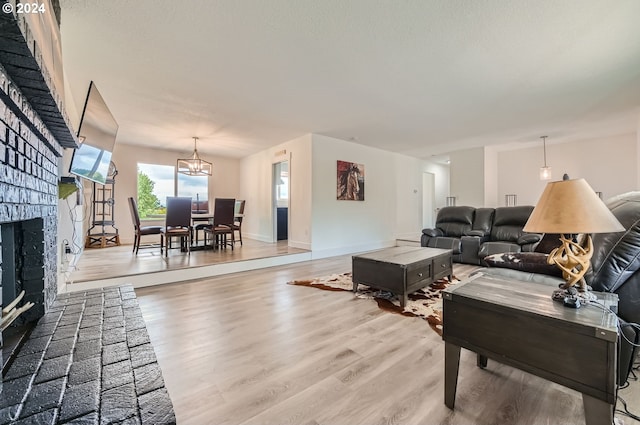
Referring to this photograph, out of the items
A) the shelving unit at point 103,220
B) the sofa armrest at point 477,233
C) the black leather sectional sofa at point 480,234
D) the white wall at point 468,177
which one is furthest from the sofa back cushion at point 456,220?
the shelving unit at point 103,220

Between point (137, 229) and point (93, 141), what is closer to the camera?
point (93, 141)

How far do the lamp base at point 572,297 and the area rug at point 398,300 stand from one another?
1067 mm

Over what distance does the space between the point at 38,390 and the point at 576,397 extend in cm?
245

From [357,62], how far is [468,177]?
206 inches

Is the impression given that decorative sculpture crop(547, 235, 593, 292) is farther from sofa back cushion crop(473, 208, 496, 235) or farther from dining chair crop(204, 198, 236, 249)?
dining chair crop(204, 198, 236, 249)

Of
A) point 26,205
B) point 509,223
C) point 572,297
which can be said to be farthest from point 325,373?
point 509,223

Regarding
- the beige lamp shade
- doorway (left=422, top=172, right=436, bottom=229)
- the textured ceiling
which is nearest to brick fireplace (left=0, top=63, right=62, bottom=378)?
the textured ceiling

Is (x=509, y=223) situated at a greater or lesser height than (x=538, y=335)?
greater

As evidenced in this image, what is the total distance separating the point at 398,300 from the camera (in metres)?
2.88

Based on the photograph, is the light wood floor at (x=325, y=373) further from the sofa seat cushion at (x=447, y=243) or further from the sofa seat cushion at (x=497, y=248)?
the sofa seat cushion at (x=447, y=243)

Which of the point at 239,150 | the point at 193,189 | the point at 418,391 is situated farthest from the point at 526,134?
the point at 193,189

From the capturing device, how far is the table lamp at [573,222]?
1119 mm

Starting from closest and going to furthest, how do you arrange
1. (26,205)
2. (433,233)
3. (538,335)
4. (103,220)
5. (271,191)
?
(538,335) → (26,205) → (433,233) → (103,220) → (271,191)

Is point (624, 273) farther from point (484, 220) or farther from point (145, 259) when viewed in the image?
point (145, 259)
